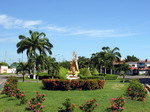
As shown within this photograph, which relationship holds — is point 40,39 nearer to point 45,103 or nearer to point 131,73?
point 45,103

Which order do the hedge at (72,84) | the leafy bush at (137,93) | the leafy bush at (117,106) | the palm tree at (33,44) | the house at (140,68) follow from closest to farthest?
1. the leafy bush at (117,106)
2. the leafy bush at (137,93)
3. the hedge at (72,84)
4. the palm tree at (33,44)
5. the house at (140,68)

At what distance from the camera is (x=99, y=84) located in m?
19.8

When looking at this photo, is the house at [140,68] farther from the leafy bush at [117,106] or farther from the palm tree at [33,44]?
the leafy bush at [117,106]

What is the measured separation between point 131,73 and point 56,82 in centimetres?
7234

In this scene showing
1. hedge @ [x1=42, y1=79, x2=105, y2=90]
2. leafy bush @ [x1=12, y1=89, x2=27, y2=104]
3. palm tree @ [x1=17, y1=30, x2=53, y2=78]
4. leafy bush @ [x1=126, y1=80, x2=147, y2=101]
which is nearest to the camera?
leafy bush @ [x1=12, y1=89, x2=27, y2=104]

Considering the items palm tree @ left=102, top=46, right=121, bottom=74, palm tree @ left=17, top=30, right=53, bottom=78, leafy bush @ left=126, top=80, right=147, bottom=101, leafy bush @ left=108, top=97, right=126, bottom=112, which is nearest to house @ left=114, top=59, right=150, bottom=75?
palm tree @ left=102, top=46, right=121, bottom=74

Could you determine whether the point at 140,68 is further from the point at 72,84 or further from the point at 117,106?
the point at 117,106

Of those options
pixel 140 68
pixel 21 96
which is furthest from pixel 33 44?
pixel 140 68

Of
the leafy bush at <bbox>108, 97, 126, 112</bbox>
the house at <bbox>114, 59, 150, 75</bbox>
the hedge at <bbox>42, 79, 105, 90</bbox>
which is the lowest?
the leafy bush at <bbox>108, 97, 126, 112</bbox>

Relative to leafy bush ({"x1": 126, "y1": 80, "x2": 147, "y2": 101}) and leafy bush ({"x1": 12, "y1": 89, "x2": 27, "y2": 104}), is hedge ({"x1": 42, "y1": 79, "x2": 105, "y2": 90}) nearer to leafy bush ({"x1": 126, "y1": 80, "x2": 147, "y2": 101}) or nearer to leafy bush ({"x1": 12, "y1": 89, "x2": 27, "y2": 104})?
leafy bush ({"x1": 12, "y1": 89, "x2": 27, "y2": 104})

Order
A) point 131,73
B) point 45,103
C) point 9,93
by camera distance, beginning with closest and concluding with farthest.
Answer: point 45,103 < point 9,93 < point 131,73

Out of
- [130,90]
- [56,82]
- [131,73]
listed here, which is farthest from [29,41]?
[131,73]

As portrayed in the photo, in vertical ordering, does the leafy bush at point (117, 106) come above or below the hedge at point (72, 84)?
below

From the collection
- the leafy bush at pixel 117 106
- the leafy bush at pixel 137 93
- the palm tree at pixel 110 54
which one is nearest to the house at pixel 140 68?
the palm tree at pixel 110 54
